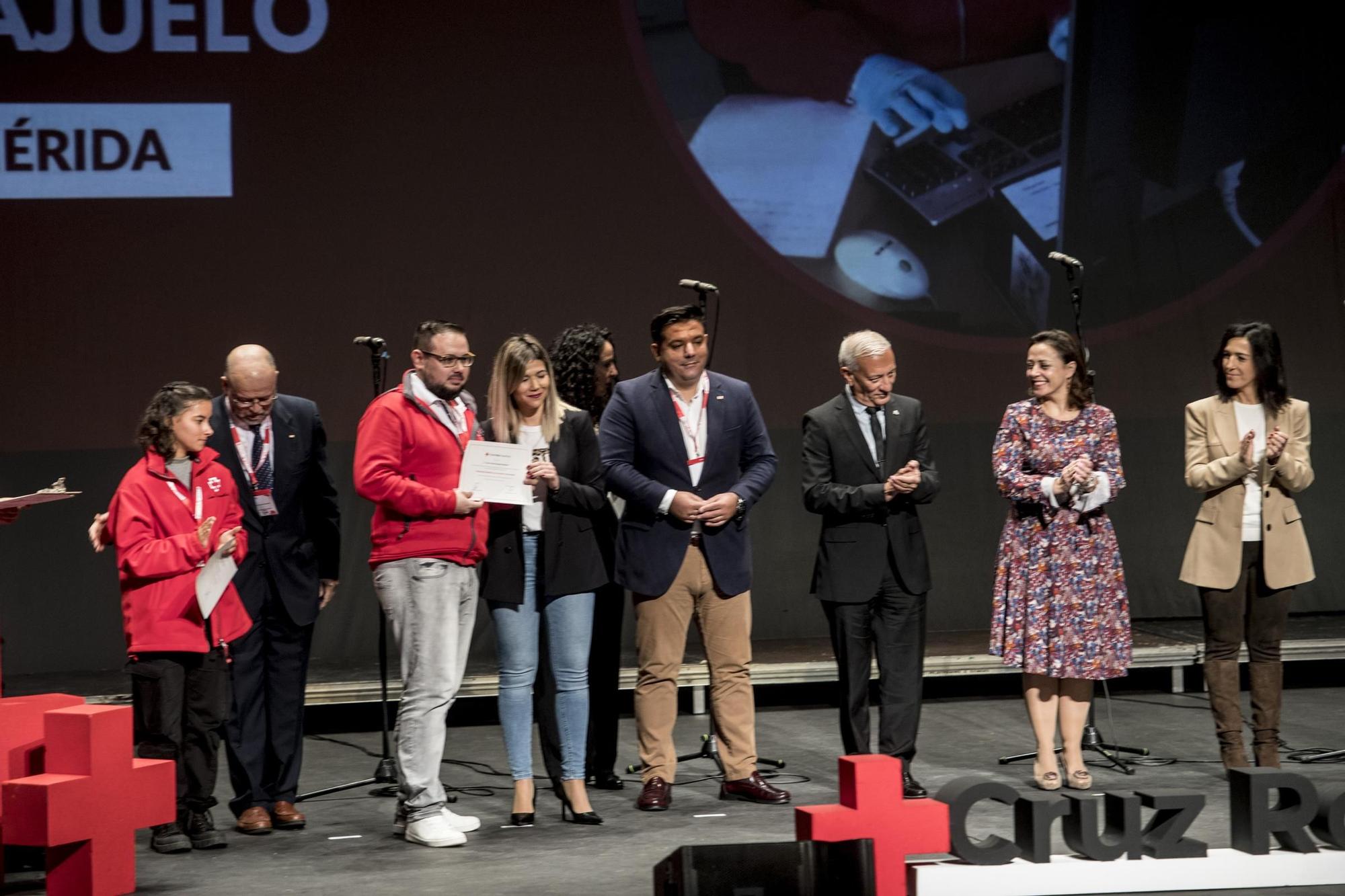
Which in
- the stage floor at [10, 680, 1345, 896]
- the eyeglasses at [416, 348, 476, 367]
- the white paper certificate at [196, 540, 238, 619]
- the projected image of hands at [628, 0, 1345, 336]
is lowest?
the stage floor at [10, 680, 1345, 896]

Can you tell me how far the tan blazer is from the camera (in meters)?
5.14

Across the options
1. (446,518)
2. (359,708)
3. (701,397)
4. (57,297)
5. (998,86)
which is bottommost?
(359,708)

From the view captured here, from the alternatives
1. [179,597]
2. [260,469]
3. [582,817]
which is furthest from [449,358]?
[582,817]

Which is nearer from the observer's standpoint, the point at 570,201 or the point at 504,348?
the point at 504,348

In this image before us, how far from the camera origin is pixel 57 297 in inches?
262

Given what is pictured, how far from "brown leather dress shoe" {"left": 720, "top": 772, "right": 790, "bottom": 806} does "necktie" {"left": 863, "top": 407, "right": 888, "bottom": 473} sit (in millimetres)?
1115

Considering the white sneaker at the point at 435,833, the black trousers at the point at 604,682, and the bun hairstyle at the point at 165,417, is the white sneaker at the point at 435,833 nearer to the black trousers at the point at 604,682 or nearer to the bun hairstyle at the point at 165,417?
the black trousers at the point at 604,682

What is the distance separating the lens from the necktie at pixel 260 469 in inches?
194

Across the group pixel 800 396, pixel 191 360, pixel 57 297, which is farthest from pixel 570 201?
pixel 57 297

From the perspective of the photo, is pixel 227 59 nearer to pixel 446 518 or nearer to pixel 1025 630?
pixel 446 518

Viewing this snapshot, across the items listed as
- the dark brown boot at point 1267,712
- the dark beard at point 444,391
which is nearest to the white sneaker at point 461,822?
the dark beard at point 444,391

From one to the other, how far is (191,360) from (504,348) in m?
2.55

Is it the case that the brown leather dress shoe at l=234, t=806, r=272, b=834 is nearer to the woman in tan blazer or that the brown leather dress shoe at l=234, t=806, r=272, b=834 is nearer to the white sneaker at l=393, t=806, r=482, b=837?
the white sneaker at l=393, t=806, r=482, b=837

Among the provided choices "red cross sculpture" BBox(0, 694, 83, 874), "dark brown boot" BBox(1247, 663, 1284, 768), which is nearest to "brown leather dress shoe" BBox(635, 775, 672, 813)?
"red cross sculpture" BBox(0, 694, 83, 874)
